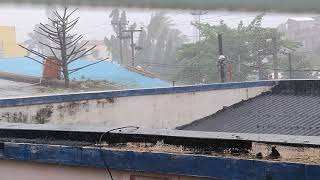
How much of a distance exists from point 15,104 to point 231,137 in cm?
304

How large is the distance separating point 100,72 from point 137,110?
14946 mm

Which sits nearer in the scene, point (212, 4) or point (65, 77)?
point (212, 4)

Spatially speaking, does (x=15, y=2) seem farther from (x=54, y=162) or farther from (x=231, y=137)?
(x=54, y=162)

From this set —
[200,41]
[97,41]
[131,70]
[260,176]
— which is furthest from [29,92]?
[97,41]

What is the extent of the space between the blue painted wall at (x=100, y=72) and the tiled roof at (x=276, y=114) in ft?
34.4

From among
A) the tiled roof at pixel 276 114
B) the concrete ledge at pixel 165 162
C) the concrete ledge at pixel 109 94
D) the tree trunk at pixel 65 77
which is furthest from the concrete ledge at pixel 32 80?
the concrete ledge at pixel 165 162

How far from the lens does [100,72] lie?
20.2m

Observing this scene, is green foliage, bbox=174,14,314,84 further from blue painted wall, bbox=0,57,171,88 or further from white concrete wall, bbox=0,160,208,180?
white concrete wall, bbox=0,160,208,180

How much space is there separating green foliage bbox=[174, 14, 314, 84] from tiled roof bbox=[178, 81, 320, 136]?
1910 cm

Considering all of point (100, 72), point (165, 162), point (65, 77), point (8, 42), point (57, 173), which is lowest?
point (100, 72)

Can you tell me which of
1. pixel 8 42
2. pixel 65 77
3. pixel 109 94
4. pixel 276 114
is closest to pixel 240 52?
pixel 65 77

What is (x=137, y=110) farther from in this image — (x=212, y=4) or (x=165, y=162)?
(x=212, y=4)

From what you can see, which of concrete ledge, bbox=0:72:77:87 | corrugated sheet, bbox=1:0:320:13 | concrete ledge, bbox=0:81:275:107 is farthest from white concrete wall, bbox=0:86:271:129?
concrete ledge, bbox=0:72:77:87

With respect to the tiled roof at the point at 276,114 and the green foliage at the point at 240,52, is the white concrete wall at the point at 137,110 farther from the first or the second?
the green foliage at the point at 240,52
